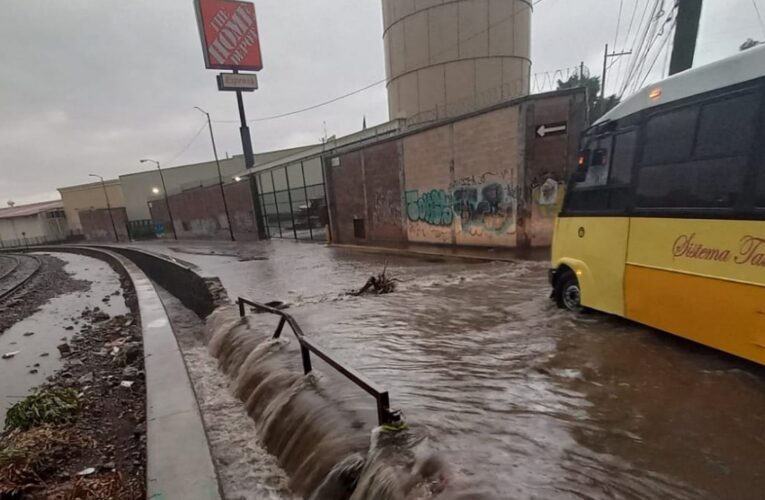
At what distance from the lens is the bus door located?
4742mm

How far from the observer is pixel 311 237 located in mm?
25844

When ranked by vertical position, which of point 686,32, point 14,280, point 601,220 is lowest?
point 14,280

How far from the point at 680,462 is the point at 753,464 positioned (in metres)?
0.45

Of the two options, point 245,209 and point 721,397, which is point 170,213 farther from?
point 721,397

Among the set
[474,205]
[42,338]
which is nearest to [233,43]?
[474,205]

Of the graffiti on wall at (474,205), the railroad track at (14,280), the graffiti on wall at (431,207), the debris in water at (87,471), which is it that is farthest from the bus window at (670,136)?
the railroad track at (14,280)

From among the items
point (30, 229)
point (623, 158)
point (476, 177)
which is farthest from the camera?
point (30, 229)

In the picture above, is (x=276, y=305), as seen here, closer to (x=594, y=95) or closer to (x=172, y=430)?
(x=172, y=430)

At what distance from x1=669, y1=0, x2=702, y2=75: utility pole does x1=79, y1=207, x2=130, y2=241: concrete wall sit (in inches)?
2319

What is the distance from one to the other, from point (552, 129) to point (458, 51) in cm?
1485

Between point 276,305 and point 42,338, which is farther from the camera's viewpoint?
point 42,338

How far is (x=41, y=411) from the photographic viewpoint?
201 inches

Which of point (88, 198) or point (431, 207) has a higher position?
point (88, 198)

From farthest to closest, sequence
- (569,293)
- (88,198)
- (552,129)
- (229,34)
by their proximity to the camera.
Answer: (88,198) → (229,34) → (552,129) → (569,293)
